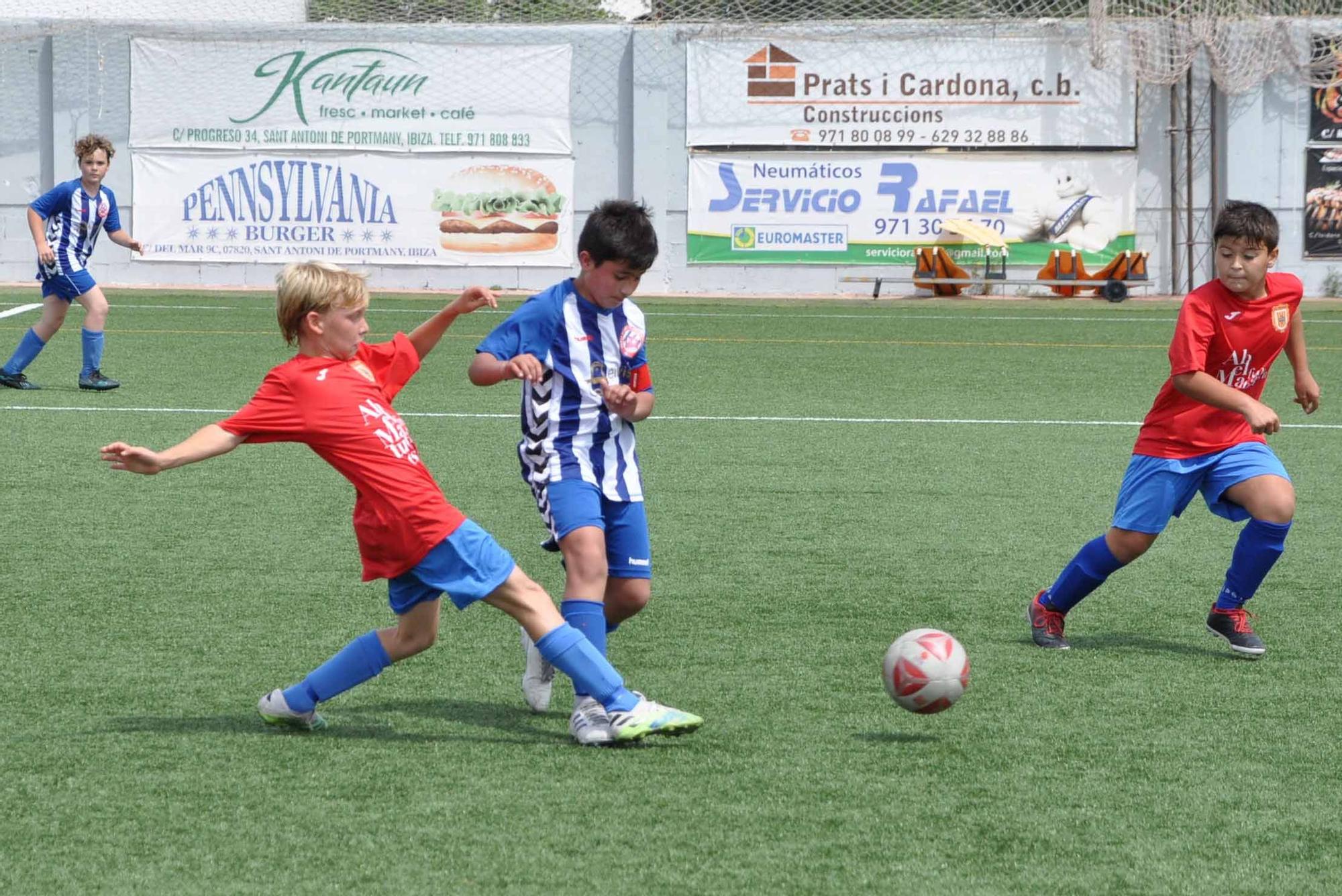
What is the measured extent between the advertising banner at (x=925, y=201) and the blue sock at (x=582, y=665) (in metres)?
19.0

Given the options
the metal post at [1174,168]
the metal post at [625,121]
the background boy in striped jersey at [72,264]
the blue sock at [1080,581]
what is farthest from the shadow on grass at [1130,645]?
the metal post at [1174,168]

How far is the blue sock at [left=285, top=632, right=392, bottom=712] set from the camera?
13.4 feet

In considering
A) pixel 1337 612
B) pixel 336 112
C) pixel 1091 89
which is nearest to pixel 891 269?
pixel 1091 89

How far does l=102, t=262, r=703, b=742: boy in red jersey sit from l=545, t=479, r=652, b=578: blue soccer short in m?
0.25

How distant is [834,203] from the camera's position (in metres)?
22.5

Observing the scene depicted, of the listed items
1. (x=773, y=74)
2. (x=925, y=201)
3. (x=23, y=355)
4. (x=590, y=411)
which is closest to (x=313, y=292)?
(x=590, y=411)

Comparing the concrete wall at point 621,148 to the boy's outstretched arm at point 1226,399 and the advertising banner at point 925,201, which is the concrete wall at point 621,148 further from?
the boy's outstretched arm at point 1226,399

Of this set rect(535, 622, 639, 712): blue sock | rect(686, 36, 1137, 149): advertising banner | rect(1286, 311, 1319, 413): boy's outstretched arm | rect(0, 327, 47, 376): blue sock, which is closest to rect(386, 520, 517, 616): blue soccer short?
rect(535, 622, 639, 712): blue sock

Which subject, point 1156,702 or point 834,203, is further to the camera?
point 834,203

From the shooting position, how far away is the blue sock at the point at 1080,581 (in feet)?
17.0

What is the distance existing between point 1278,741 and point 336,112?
20.5m

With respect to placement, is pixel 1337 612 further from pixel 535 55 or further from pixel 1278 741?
pixel 535 55

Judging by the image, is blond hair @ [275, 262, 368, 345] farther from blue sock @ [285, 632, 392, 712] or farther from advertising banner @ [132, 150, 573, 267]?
advertising banner @ [132, 150, 573, 267]

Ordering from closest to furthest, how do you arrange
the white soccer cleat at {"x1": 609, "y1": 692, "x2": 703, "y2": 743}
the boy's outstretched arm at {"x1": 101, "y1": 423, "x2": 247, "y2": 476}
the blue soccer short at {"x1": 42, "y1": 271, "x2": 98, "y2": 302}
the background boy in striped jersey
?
1. the boy's outstretched arm at {"x1": 101, "y1": 423, "x2": 247, "y2": 476}
2. the white soccer cleat at {"x1": 609, "y1": 692, "x2": 703, "y2": 743}
3. the background boy in striped jersey
4. the blue soccer short at {"x1": 42, "y1": 271, "x2": 98, "y2": 302}
